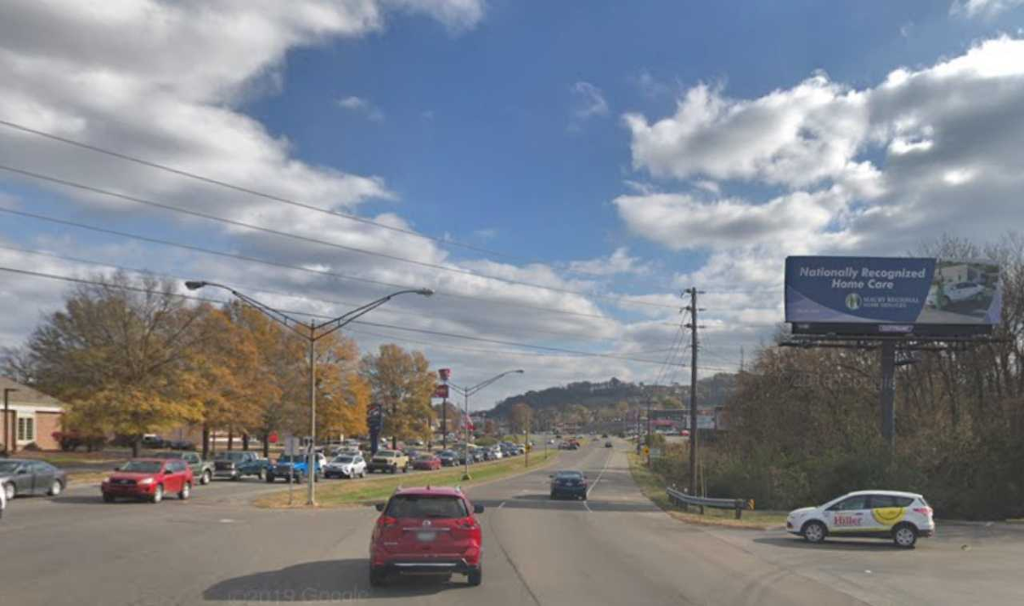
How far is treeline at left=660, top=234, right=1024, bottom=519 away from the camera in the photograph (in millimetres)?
39906

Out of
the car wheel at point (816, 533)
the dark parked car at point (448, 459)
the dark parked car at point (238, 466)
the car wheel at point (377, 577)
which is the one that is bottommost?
the dark parked car at point (448, 459)

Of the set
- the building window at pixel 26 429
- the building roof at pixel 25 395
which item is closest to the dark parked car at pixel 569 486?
the building roof at pixel 25 395

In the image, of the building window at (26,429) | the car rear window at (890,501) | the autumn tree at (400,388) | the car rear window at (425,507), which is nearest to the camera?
the car rear window at (425,507)

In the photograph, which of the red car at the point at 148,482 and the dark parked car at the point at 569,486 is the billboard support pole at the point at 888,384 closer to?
the dark parked car at the point at 569,486

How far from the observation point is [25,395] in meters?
69.9

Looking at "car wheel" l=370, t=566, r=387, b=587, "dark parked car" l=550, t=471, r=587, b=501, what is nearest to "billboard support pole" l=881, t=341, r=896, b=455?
"dark parked car" l=550, t=471, r=587, b=501

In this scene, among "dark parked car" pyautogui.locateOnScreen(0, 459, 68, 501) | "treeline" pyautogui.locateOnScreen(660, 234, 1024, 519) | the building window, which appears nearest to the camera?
"dark parked car" pyautogui.locateOnScreen(0, 459, 68, 501)

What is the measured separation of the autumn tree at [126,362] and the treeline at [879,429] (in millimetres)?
34297

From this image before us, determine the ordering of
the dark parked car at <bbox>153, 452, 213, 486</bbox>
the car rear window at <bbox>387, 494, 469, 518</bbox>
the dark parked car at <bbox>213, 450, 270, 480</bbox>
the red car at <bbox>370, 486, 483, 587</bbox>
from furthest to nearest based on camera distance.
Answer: the dark parked car at <bbox>213, 450, 270, 480</bbox>
the dark parked car at <bbox>153, 452, 213, 486</bbox>
the car rear window at <bbox>387, 494, 469, 518</bbox>
the red car at <bbox>370, 486, 483, 587</bbox>

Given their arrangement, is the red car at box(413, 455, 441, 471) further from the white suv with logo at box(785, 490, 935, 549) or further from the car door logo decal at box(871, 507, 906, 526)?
the car door logo decal at box(871, 507, 906, 526)

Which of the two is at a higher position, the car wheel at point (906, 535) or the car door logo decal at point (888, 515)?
the car door logo decal at point (888, 515)

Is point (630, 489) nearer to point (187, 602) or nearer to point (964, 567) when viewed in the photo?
point (964, 567)

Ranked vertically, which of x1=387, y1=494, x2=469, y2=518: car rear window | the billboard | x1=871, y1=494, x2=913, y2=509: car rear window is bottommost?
x1=871, y1=494, x2=913, y2=509: car rear window

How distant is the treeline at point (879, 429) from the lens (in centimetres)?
3991
